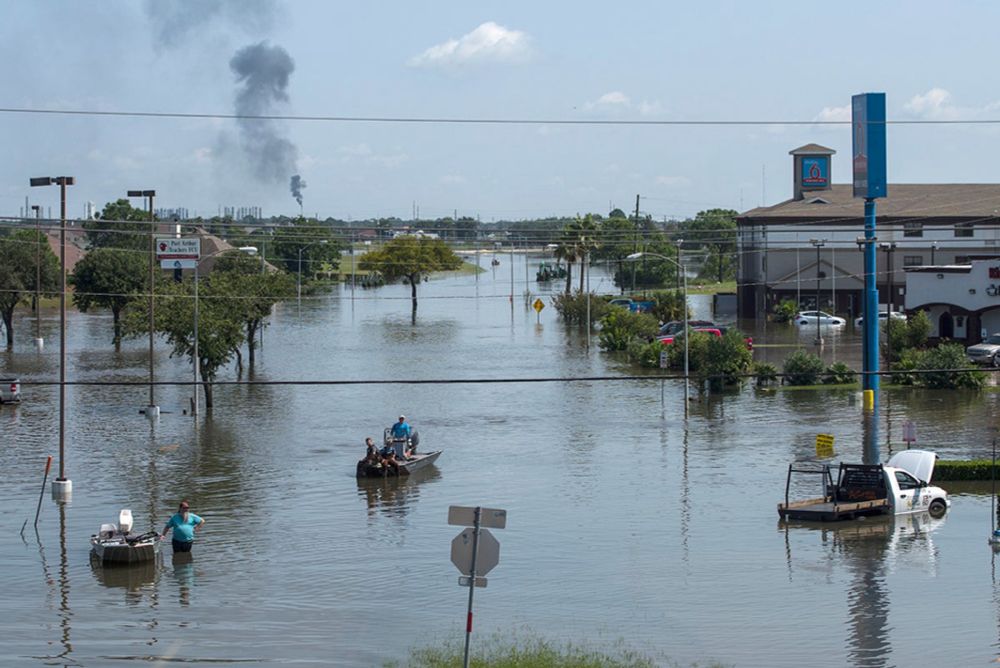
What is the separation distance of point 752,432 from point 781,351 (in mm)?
25824

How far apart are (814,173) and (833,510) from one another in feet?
250

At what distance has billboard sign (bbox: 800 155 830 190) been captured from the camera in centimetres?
10281

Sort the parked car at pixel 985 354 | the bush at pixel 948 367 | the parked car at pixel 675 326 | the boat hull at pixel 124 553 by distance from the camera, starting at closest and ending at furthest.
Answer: the boat hull at pixel 124 553 < the bush at pixel 948 367 < the parked car at pixel 985 354 < the parked car at pixel 675 326

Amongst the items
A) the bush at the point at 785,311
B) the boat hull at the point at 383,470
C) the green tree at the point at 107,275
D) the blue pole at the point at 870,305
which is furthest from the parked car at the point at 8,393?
the bush at the point at 785,311

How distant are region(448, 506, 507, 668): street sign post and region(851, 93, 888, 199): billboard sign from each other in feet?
95.9

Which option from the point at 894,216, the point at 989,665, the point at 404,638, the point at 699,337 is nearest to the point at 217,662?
the point at 404,638

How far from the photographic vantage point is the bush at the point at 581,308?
9062 cm

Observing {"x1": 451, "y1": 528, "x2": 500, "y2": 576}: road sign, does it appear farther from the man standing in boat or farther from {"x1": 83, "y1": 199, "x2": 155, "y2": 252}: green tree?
{"x1": 83, "y1": 199, "x2": 155, "y2": 252}: green tree

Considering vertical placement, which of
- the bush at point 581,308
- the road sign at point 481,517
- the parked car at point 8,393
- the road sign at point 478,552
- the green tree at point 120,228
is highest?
the green tree at point 120,228

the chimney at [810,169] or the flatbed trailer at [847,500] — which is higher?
the chimney at [810,169]

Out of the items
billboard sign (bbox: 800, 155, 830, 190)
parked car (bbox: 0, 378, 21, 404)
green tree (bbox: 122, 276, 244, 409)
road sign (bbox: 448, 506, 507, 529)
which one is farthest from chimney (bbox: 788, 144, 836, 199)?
road sign (bbox: 448, 506, 507, 529)

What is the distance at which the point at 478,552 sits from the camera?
16688 millimetres

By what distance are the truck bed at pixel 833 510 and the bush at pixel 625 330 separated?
41.4 m

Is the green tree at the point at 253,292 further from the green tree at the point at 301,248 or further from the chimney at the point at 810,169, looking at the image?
the green tree at the point at 301,248
